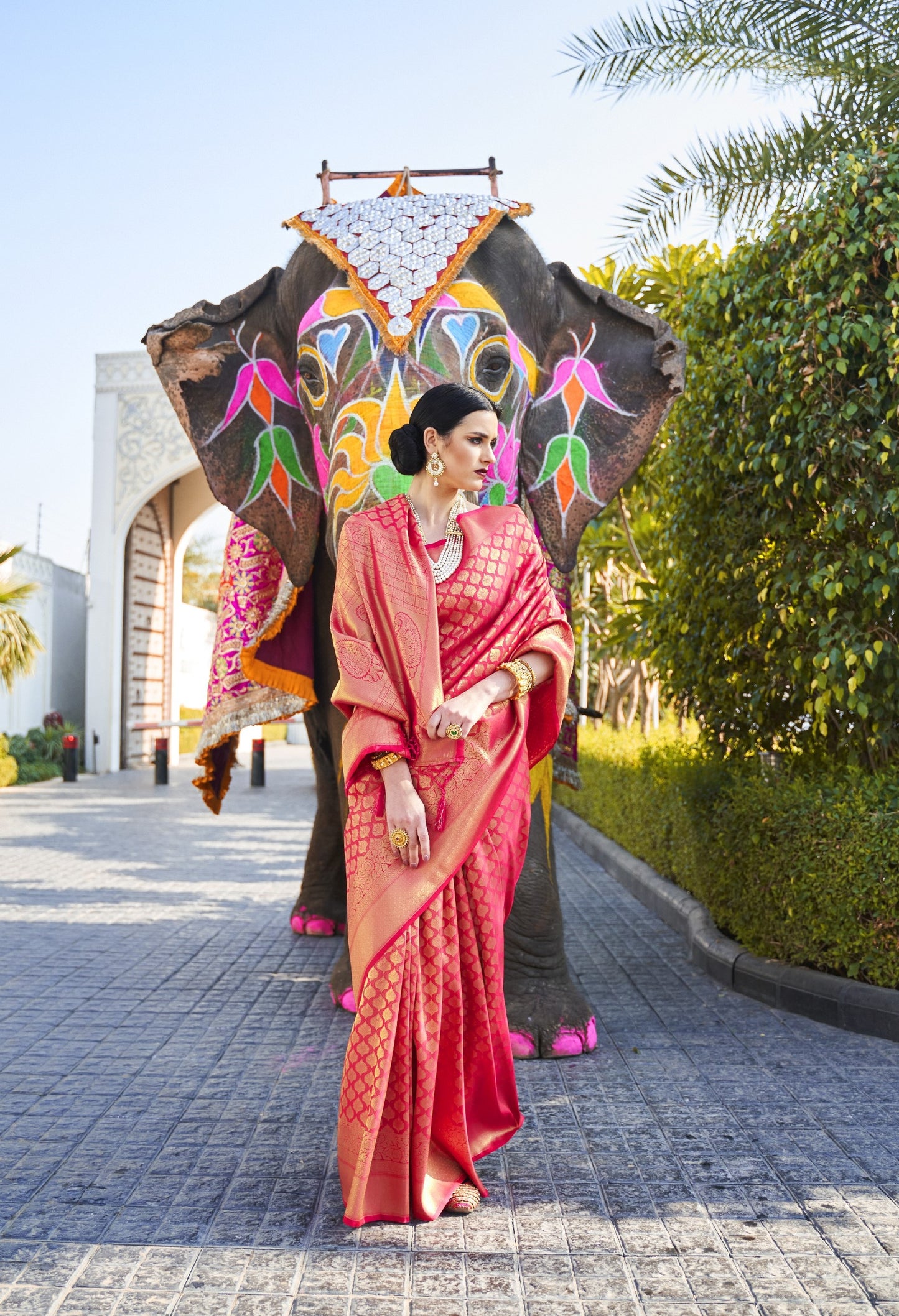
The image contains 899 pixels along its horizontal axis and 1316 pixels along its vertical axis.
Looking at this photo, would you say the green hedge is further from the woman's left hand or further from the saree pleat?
the woman's left hand

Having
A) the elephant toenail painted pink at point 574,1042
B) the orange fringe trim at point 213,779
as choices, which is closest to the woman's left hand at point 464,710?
the elephant toenail painted pink at point 574,1042

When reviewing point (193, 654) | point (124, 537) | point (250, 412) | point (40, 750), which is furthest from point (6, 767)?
point (250, 412)

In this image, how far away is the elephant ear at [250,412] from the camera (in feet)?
13.9

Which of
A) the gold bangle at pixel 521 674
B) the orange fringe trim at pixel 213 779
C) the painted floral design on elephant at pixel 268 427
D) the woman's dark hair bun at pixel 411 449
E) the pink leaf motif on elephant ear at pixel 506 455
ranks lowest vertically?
the orange fringe trim at pixel 213 779

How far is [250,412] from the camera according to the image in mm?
4273

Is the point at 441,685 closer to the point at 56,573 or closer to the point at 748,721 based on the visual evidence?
the point at 748,721

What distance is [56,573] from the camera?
20.3m

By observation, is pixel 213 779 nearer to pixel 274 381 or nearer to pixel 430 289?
pixel 274 381

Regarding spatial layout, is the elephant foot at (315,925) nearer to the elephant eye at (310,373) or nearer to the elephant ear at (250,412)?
the elephant ear at (250,412)

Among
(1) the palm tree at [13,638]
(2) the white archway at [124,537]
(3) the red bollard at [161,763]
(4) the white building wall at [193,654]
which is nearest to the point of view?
(1) the palm tree at [13,638]

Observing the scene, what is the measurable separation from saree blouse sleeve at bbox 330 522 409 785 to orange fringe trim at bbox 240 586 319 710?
1.57 meters

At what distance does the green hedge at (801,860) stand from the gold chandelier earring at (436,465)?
7.55 feet

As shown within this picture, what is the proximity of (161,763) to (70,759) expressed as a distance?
5.30 ft

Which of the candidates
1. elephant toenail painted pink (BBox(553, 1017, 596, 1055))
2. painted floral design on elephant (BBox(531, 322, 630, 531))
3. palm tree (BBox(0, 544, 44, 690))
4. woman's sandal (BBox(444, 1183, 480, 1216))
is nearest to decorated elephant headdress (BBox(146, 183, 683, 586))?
painted floral design on elephant (BBox(531, 322, 630, 531))
